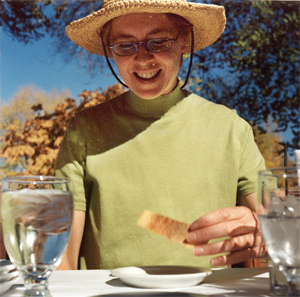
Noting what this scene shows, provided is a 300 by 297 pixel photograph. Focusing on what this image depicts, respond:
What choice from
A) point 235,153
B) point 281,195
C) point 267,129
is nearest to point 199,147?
point 235,153

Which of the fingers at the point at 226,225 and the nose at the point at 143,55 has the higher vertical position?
the nose at the point at 143,55

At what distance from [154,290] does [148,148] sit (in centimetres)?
52

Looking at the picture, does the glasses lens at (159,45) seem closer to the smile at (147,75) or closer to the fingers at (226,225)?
the smile at (147,75)

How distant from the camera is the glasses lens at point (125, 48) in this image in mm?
988

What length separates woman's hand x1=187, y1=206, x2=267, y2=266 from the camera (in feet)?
2.24

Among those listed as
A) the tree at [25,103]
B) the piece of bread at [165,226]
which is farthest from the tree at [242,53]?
the piece of bread at [165,226]

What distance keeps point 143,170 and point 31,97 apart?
0.36 metres

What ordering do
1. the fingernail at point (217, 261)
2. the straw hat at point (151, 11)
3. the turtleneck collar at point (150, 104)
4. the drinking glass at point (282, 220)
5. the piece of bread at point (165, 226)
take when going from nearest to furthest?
the drinking glass at point (282, 220) → the fingernail at point (217, 261) → the piece of bread at point (165, 226) → the straw hat at point (151, 11) → the turtleneck collar at point (150, 104)

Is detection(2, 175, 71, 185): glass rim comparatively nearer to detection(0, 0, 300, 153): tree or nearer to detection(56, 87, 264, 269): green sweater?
A: detection(56, 87, 264, 269): green sweater

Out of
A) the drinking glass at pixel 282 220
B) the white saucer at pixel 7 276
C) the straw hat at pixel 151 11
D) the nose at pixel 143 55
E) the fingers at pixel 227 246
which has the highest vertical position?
the straw hat at pixel 151 11

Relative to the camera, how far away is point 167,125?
1.03m

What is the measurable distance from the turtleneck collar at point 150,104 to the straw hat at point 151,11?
0.14 metres

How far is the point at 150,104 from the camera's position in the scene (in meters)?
1.03

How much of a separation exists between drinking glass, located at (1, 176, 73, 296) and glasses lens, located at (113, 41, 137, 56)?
613 millimetres
